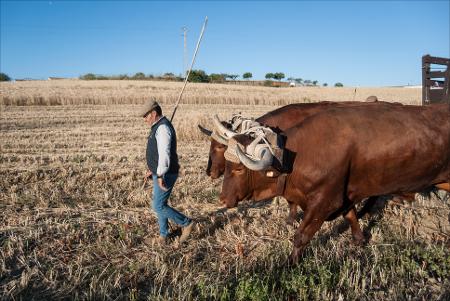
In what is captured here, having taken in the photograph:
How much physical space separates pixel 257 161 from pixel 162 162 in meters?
→ 1.65

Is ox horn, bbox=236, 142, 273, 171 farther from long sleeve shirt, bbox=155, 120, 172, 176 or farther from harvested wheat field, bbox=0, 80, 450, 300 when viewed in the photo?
long sleeve shirt, bbox=155, 120, 172, 176

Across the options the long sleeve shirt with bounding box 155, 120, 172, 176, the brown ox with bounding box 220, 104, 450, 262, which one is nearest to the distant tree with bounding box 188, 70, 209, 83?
the long sleeve shirt with bounding box 155, 120, 172, 176

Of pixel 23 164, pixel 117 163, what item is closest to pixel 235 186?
pixel 117 163

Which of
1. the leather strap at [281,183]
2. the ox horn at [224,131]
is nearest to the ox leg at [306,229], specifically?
the leather strap at [281,183]

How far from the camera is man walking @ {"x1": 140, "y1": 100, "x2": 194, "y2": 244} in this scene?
561cm

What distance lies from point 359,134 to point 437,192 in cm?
342

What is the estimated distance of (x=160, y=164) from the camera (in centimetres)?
559

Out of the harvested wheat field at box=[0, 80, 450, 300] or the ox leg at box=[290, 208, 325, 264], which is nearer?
the harvested wheat field at box=[0, 80, 450, 300]

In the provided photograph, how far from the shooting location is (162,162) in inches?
220

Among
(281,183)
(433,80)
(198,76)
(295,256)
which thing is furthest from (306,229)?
(198,76)

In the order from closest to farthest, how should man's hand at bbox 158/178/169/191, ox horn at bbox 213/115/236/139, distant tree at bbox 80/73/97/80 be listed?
ox horn at bbox 213/115/236/139, man's hand at bbox 158/178/169/191, distant tree at bbox 80/73/97/80

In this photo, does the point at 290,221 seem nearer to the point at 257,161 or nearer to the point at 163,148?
the point at 257,161

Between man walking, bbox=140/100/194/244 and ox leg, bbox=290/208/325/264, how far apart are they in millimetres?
1682

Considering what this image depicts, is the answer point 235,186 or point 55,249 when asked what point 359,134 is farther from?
point 55,249
